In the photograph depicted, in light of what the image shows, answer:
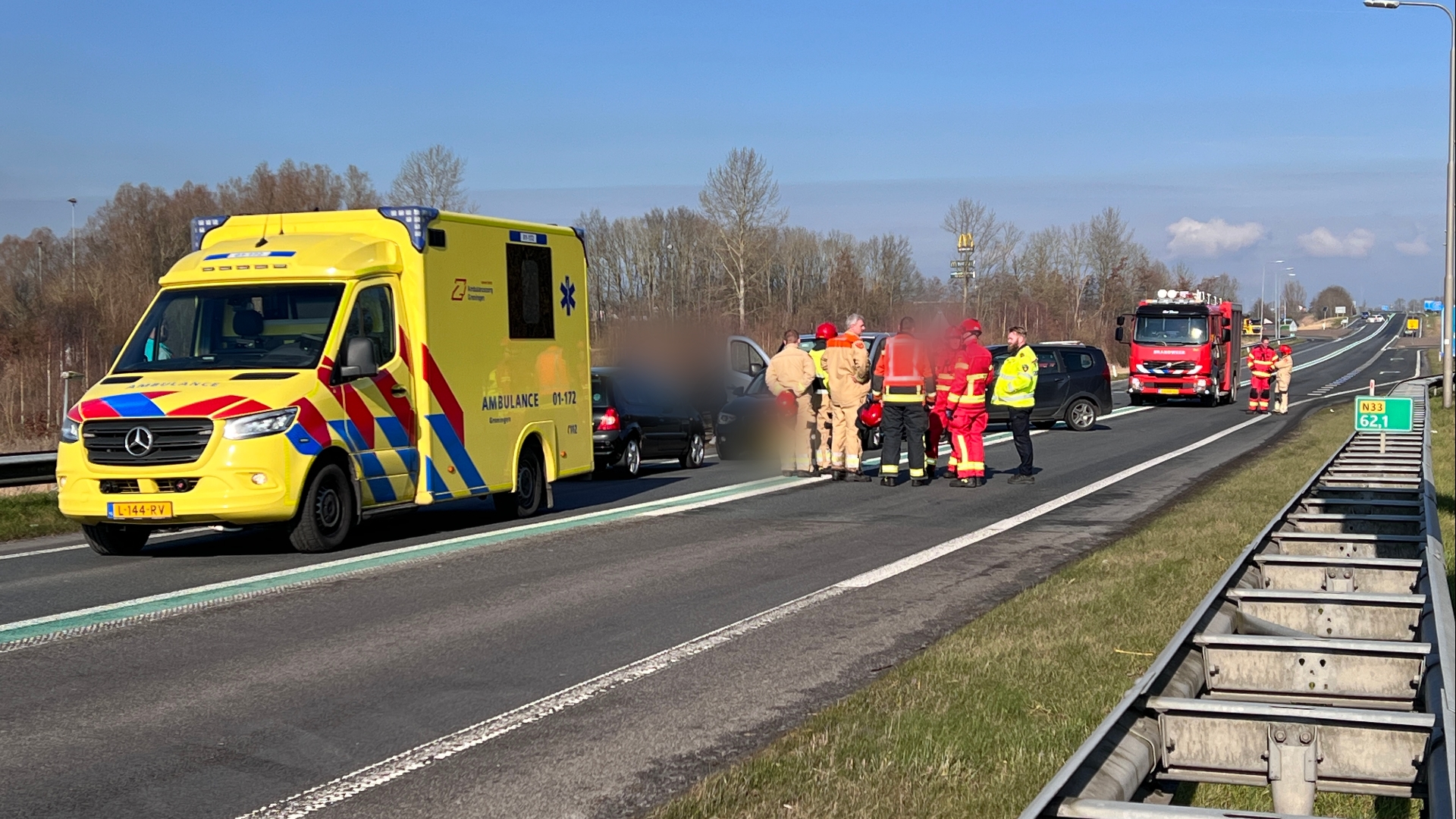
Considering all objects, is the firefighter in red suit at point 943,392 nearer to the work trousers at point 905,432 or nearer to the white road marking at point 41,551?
the work trousers at point 905,432

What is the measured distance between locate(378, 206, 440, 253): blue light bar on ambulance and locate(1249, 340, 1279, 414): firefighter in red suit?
2730 centimetres

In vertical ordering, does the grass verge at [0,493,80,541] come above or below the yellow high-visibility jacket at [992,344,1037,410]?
below

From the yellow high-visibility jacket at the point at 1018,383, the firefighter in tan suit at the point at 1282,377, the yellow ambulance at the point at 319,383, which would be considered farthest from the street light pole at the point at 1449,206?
the yellow ambulance at the point at 319,383

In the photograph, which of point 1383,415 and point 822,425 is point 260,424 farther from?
point 1383,415

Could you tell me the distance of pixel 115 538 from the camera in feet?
37.3

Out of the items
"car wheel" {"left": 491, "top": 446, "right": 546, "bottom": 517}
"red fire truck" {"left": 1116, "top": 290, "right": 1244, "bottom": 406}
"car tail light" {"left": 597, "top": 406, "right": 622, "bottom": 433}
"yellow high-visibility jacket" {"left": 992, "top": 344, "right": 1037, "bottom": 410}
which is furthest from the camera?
"red fire truck" {"left": 1116, "top": 290, "right": 1244, "bottom": 406}

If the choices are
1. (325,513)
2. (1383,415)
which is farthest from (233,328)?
(1383,415)

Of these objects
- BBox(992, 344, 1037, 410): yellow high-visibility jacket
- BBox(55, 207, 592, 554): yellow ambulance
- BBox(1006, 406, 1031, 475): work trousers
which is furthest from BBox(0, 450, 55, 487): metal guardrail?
BBox(1006, 406, 1031, 475): work trousers

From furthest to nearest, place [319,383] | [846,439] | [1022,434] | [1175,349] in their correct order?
[1175,349] → [846,439] → [1022,434] → [319,383]

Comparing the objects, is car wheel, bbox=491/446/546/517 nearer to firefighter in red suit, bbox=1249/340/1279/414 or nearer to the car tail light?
the car tail light

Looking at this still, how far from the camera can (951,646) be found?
7.57 meters

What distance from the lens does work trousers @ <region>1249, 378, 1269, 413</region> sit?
36094 millimetres

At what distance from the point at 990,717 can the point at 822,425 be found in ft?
41.1

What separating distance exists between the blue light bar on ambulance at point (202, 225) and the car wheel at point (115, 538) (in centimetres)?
278
